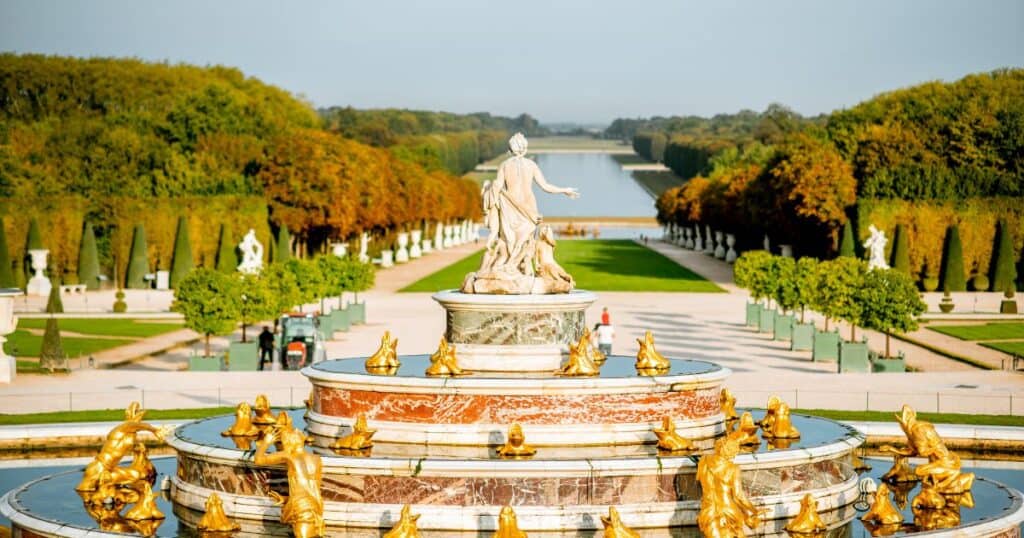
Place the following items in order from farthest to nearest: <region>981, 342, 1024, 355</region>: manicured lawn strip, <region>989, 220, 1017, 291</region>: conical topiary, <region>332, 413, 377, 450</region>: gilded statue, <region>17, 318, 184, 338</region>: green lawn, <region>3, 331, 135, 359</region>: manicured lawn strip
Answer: <region>989, 220, 1017, 291</region>: conical topiary → <region>17, 318, 184, 338</region>: green lawn → <region>981, 342, 1024, 355</region>: manicured lawn strip → <region>3, 331, 135, 359</region>: manicured lawn strip → <region>332, 413, 377, 450</region>: gilded statue

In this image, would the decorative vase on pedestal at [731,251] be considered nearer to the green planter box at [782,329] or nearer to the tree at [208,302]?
the green planter box at [782,329]

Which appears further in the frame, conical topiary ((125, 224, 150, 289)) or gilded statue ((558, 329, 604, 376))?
conical topiary ((125, 224, 150, 289))

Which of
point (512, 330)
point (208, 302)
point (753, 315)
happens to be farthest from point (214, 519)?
point (753, 315)

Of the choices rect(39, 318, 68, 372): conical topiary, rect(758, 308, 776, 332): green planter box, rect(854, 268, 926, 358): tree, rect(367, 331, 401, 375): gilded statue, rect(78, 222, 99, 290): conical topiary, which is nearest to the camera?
rect(367, 331, 401, 375): gilded statue

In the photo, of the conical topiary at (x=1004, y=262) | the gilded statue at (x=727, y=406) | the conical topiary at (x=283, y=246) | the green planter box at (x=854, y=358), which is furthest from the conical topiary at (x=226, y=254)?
the gilded statue at (x=727, y=406)

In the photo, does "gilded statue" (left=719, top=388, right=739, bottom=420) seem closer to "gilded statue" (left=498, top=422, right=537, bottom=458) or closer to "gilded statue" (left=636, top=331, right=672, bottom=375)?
"gilded statue" (left=636, top=331, right=672, bottom=375)

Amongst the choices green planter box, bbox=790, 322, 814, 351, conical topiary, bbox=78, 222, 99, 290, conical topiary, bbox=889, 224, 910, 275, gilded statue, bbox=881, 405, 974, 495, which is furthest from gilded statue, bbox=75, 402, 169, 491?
conical topiary, bbox=889, 224, 910, 275

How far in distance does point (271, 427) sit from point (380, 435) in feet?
6.10

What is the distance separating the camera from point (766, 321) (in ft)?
187

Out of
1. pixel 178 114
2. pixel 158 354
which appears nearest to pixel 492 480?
pixel 158 354

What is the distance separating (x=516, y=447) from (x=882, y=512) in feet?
16.6

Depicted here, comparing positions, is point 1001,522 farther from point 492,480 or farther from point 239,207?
point 239,207

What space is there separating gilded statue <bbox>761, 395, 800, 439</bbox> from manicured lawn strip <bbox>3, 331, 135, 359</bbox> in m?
27.3

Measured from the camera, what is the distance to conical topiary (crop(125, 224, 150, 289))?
80.8 m
